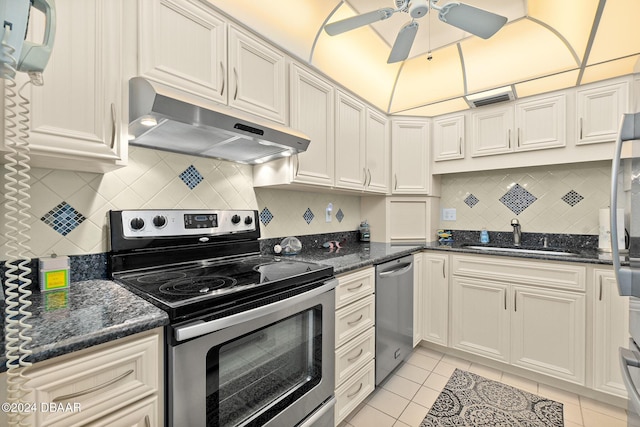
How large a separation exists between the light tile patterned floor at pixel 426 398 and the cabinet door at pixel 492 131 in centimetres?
180

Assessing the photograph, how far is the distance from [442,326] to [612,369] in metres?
1.02

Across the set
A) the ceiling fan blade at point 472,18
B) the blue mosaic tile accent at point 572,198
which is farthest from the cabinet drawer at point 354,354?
the blue mosaic tile accent at point 572,198

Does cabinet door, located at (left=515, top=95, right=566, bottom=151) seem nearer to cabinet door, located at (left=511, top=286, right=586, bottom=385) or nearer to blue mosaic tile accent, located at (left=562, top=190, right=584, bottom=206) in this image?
blue mosaic tile accent, located at (left=562, top=190, right=584, bottom=206)

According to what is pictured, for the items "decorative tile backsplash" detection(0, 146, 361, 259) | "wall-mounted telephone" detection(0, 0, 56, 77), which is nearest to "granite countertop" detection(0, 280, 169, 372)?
"decorative tile backsplash" detection(0, 146, 361, 259)

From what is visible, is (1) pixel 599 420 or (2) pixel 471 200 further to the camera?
(2) pixel 471 200

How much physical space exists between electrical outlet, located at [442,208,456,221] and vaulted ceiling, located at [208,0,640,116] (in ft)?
3.26

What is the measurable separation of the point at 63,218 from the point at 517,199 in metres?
3.24

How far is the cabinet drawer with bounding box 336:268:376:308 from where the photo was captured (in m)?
1.60

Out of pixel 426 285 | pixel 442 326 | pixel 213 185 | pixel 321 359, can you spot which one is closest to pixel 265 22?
pixel 213 185

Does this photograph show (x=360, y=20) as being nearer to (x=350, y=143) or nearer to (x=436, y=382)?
(x=350, y=143)

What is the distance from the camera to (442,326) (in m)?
2.43

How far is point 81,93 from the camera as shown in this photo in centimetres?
98

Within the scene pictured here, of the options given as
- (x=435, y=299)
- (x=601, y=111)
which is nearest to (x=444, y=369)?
(x=435, y=299)

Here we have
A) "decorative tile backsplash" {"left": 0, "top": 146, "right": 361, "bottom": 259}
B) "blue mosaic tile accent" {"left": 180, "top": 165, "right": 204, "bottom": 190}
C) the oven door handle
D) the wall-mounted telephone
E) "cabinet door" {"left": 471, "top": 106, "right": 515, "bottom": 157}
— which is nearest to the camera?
the wall-mounted telephone
